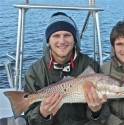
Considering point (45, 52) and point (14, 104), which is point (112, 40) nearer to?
point (45, 52)

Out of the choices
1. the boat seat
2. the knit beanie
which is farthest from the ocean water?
the knit beanie

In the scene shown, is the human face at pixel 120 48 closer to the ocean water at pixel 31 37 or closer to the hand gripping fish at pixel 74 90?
the hand gripping fish at pixel 74 90

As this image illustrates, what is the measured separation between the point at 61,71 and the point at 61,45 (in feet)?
1.04

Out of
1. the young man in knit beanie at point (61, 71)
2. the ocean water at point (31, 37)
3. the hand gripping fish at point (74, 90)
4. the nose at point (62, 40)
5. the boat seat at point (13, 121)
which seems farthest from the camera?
the ocean water at point (31, 37)

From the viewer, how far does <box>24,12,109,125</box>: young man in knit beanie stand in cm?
393

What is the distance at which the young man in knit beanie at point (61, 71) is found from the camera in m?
3.93

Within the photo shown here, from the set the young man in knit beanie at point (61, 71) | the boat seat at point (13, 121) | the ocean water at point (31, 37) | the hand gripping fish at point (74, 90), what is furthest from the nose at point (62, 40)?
the ocean water at point (31, 37)

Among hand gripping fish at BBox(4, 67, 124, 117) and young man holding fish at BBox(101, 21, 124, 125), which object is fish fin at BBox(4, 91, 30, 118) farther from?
young man holding fish at BBox(101, 21, 124, 125)

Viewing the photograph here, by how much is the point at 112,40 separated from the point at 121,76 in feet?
1.43

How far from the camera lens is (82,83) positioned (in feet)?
12.1

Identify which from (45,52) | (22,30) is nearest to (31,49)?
(22,30)

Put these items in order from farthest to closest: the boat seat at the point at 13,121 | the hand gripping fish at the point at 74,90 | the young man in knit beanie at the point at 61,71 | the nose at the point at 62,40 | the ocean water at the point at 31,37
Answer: the ocean water at the point at 31,37
the boat seat at the point at 13,121
the nose at the point at 62,40
the young man in knit beanie at the point at 61,71
the hand gripping fish at the point at 74,90

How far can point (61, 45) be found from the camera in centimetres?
407

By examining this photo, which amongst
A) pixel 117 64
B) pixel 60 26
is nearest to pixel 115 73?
pixel 117 64
